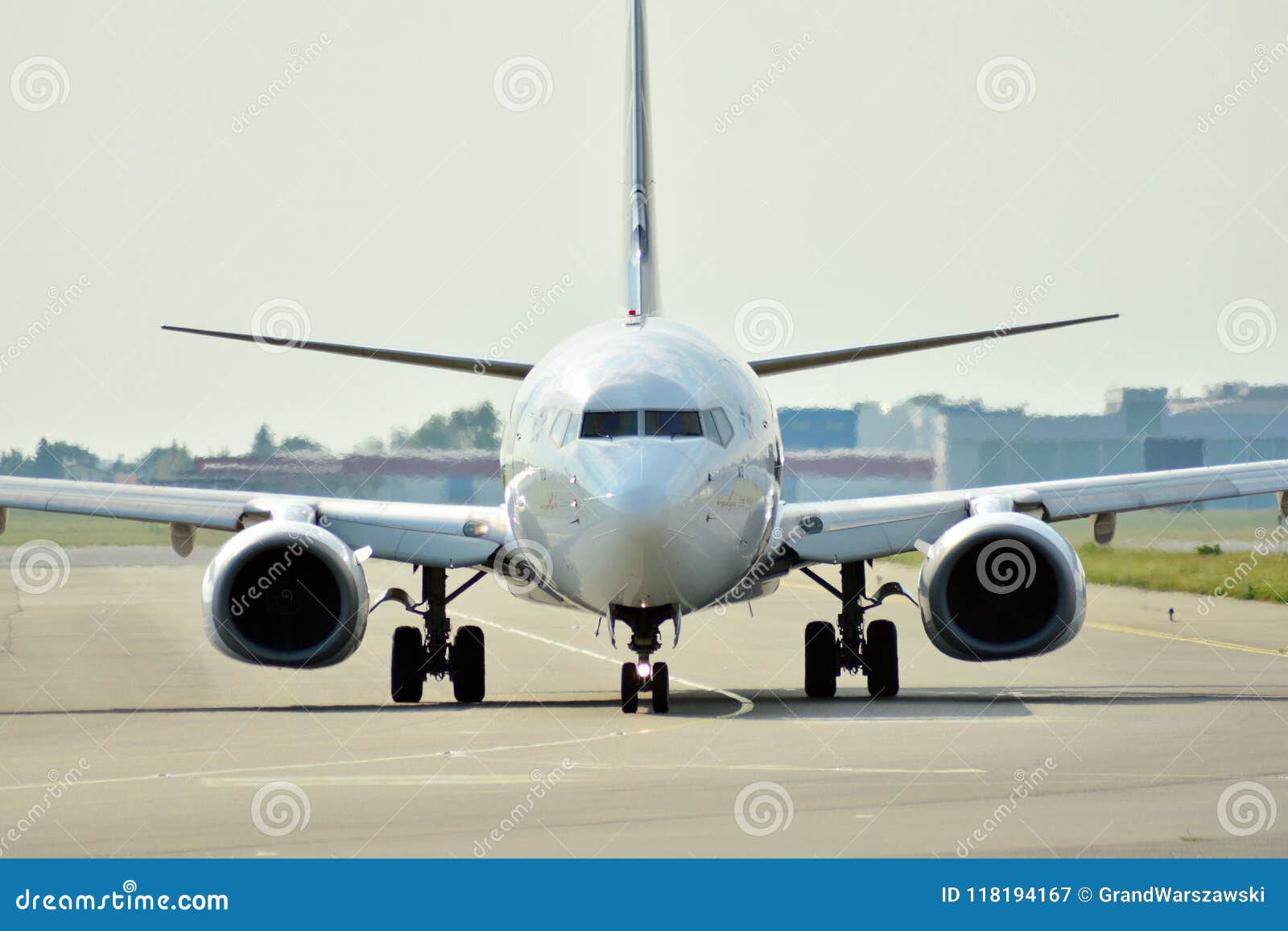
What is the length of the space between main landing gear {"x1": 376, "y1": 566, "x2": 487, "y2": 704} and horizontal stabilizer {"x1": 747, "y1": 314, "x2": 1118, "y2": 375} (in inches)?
152

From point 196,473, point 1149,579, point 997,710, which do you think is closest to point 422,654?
point 997,710

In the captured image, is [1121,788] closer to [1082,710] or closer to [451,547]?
[1082,710]

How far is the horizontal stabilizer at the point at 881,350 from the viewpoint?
60.3 feet

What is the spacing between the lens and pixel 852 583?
2048cm

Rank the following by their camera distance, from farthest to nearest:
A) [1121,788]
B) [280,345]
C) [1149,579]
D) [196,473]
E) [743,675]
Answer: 1. [1149,579]
2. [196,473]
3. [743,675]
4. [280,345]
5. [1121,788]

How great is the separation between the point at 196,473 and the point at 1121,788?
23067 mm

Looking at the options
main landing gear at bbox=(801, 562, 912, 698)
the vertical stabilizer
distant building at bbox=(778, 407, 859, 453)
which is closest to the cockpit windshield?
the vertical stabilizer

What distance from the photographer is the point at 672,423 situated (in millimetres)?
15805
